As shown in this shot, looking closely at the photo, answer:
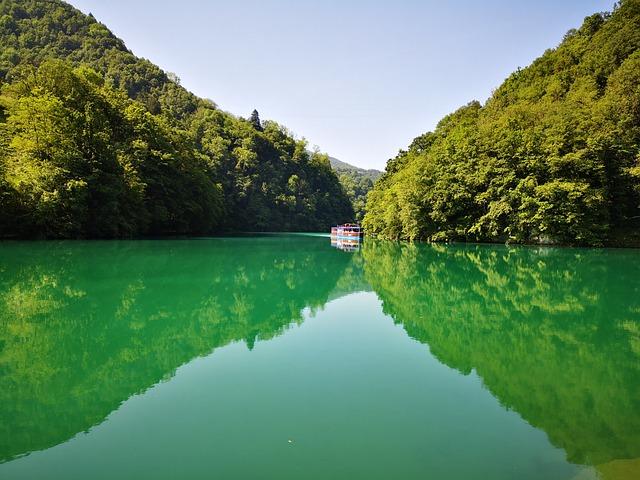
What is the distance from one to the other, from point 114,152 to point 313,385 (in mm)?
37576

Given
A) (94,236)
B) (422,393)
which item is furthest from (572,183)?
(94,236)

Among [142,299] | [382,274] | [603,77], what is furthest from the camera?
[603,77]

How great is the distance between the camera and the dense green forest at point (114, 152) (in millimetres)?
31078

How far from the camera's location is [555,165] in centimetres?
3366

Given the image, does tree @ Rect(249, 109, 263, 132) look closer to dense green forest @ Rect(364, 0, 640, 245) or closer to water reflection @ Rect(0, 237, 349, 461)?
dense green forest @ Rect(364, 0, 640, 245)

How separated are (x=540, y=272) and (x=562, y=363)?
Answer: 12662mm

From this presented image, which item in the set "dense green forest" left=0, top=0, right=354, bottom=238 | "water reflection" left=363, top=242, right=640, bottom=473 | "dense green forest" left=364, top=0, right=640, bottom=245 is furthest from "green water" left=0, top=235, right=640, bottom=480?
"dense green forest" left=364, top=0, right=640, bottom=245

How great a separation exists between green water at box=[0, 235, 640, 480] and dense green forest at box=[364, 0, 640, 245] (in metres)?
24.5

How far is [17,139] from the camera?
3198 cm

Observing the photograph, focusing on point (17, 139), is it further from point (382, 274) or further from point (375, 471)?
point (375, 471)

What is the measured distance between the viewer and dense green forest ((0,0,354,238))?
1224 inches

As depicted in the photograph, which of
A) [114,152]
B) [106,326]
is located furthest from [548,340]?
[114,152]

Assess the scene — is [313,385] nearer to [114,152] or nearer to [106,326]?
[106,326]

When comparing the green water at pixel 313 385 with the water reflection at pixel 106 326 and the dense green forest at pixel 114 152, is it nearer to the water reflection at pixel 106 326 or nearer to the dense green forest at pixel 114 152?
the water reflection at pixel 106 326
